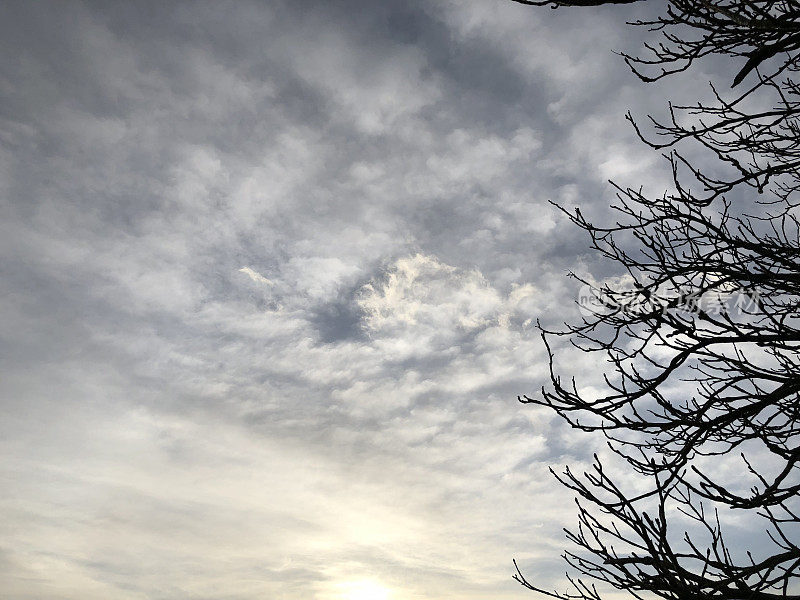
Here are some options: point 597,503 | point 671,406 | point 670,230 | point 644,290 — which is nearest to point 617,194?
point 670,230

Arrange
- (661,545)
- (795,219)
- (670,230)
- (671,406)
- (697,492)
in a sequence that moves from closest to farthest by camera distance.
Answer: (661,545) → (697,492) → (671,406) → (670,230) → (795,219)

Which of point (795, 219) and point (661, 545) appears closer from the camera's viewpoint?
point (661, 545)

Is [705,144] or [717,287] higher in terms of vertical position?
[705,144]

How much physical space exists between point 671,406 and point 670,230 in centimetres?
130

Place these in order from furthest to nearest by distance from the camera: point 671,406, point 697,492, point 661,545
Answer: point 671,406 < point 697,492 < point 661,545

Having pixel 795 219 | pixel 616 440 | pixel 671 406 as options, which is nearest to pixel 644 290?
pixel 671 406

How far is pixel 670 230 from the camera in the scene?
14.0 feet

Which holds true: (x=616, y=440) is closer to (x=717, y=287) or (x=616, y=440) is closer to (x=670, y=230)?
(x=717, y=287)

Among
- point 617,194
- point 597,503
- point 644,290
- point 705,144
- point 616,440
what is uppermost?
point 705,144

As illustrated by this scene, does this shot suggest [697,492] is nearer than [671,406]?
Yes

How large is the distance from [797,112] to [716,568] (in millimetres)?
3070

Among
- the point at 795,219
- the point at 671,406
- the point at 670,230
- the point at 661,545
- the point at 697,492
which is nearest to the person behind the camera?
the point at 661,545

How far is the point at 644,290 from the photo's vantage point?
4031mm

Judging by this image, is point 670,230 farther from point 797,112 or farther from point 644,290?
point 797,112
